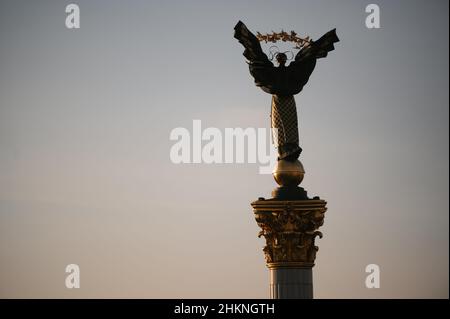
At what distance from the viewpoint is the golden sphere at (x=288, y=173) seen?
55625mm

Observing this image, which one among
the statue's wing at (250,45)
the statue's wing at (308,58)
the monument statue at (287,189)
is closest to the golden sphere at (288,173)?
the monument statue at (287,189)

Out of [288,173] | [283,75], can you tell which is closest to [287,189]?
[288,173]

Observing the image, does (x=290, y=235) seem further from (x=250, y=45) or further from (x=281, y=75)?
(x=250, y=45)

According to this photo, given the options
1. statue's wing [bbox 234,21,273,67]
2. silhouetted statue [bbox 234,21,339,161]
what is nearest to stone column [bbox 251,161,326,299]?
silhouetted statue [bbox 234,21,339,161]

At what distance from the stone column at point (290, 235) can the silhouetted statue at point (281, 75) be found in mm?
2579

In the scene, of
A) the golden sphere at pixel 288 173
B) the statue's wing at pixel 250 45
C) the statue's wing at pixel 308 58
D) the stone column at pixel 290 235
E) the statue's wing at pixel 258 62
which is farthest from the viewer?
the statue's wing at pixel 308 58

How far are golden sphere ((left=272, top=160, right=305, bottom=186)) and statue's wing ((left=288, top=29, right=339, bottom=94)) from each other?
128 inches

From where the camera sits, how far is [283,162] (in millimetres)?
56094

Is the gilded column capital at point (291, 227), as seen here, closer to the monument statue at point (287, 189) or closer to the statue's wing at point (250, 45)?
the monument statue at point (287, 189)

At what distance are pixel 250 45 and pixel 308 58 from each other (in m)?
2.57

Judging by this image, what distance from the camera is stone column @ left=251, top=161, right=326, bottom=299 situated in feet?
179

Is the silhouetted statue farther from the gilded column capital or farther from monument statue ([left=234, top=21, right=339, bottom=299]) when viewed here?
the gilded column capital

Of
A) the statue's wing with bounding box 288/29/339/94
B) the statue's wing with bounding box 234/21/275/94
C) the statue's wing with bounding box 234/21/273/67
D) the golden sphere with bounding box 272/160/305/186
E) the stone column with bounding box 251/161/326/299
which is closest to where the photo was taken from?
the stone column with bounding box 251/161/326/299
